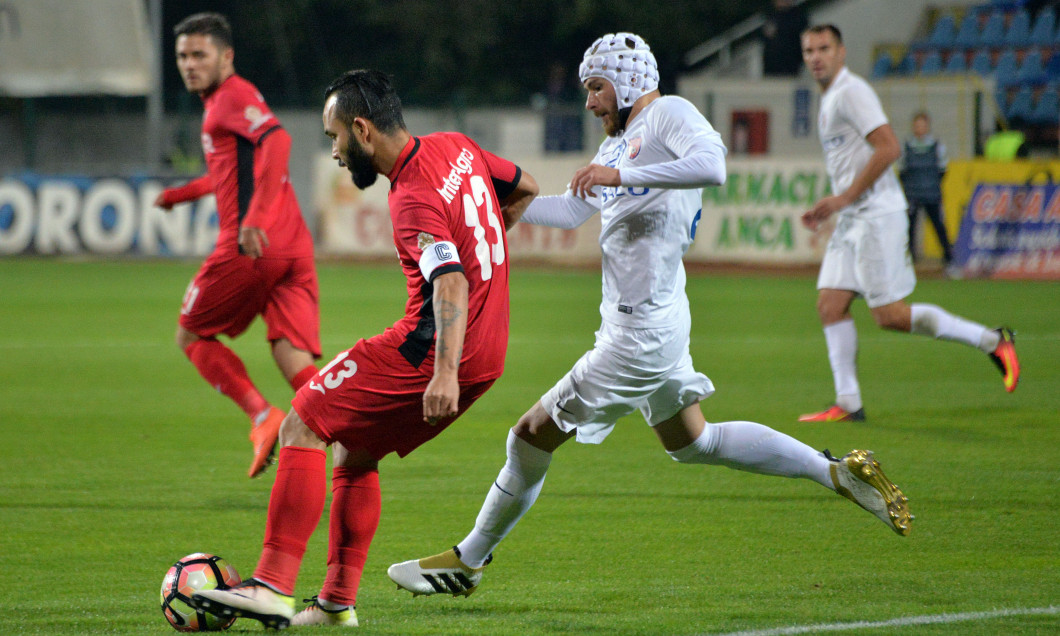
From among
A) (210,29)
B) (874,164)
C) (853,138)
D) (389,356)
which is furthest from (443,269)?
(853,138)

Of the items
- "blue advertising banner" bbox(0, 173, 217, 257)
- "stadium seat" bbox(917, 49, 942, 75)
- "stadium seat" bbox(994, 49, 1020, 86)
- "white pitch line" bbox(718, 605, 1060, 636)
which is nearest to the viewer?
"white pitch line" bbox(718, 605, 1060, 636)

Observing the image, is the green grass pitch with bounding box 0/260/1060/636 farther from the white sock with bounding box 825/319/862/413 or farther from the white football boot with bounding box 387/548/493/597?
the white sock with bounding box 825/319/862/413

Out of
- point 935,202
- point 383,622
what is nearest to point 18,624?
point 383,622

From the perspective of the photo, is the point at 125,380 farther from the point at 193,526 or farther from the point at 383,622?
the point at 383,622

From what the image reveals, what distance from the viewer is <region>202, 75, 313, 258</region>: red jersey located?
665 centimetres

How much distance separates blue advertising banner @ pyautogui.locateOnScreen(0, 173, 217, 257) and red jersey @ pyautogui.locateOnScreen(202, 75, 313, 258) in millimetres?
15134

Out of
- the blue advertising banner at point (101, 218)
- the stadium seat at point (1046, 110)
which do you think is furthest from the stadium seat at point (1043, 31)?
the blue advertising banner at point (101, 218)

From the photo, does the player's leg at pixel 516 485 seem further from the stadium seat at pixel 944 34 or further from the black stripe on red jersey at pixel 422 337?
the stadium seat at pixel 944 34

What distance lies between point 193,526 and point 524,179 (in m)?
2.15

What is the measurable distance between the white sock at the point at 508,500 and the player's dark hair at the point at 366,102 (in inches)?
48.2

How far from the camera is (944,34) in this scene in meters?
27.7

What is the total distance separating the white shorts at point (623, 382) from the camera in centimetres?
445

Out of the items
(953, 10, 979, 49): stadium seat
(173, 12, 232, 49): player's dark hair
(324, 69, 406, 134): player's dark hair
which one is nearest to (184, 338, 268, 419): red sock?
(173, 12, 232, 49): player's dark hair

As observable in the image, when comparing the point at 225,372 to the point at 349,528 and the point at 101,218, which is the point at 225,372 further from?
the point at 101,218
